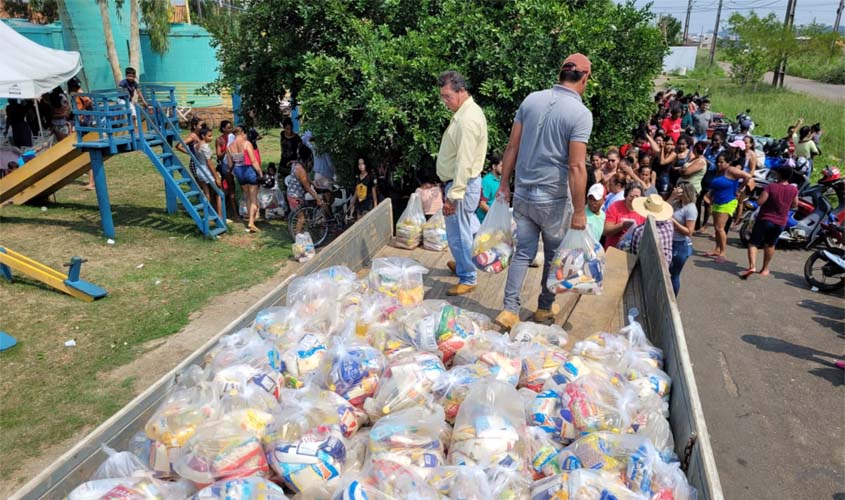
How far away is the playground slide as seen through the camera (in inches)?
382

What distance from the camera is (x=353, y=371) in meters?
2.82

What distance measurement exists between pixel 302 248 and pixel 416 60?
9.87 feet

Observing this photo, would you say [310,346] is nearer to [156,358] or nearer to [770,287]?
[156,358]

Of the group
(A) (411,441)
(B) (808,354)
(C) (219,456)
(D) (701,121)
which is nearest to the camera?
(C) (219,456)

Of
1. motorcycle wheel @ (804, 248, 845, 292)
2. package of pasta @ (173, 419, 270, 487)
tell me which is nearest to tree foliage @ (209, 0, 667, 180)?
motorcycle wheel @ (804, 248, 845, 292)

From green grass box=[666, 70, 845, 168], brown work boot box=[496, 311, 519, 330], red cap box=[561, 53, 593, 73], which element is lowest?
green grass box=[666, 70, 845, 168]

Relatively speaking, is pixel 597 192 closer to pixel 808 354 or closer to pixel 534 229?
pixel 534 229

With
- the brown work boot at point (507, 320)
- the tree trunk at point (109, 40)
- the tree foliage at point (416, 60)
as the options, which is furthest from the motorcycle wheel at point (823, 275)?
the tree trunk at point (109, 40)

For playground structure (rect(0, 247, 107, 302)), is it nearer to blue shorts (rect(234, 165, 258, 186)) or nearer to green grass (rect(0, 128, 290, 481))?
green grass (rect(0, 128, 290, 481))

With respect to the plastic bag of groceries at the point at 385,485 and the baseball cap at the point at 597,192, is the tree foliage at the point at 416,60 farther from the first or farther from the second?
the plastic bag of groceries at the point at 385,485

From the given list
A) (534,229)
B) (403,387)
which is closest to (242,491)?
(403,387)

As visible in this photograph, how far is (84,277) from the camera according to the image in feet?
24.7

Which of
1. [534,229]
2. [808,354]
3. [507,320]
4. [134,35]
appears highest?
[134,35]

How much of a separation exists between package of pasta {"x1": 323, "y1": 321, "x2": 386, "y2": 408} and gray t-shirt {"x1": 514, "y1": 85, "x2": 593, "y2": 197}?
5.09 feet
